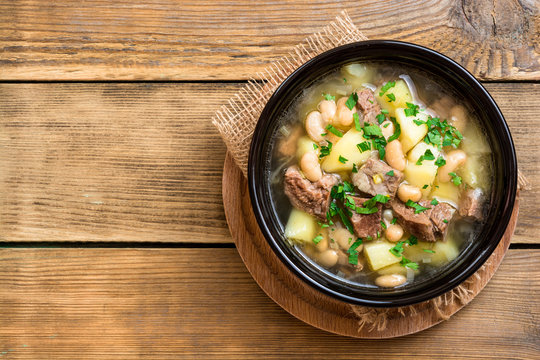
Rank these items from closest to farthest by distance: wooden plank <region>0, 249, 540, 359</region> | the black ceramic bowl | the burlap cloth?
the black ceramic bowl → the burlap cloth → wooden plank <region>0, 249, 540, 359</region>

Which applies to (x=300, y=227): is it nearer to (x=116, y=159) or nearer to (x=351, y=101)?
(x=351, y=101)

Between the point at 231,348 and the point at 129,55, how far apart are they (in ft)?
3.44

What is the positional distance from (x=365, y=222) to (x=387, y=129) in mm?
259

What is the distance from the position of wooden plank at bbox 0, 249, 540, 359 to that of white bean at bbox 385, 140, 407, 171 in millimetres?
607

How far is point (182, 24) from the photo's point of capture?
173cm

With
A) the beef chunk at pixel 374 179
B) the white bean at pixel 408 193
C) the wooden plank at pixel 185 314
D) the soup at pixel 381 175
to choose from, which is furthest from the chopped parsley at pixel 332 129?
the wooden plank at pixel 185 314

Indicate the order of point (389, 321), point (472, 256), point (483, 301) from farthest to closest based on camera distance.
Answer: point (483, 301) < point (389, 321) < point (472, 256)

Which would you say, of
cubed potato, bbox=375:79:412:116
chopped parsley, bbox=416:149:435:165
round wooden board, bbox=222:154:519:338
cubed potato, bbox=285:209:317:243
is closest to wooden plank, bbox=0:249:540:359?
round wooden board, bbox=222:154:519:338

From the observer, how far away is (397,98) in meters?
1.42

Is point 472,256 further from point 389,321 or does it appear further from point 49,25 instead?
point 49,25

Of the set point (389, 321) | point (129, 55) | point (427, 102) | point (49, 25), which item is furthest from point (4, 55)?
point (389, 321)

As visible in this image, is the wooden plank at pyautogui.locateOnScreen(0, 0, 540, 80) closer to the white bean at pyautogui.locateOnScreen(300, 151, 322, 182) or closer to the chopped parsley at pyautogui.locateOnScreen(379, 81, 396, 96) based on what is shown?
the chopped parsley at pyautogui.locateOnScreen(379, 81, 396, 96)

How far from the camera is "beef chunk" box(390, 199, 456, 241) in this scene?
1.36 meters

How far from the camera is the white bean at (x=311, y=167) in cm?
137
